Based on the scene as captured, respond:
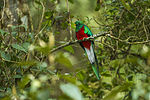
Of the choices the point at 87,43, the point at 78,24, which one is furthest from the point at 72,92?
the point at 87,43

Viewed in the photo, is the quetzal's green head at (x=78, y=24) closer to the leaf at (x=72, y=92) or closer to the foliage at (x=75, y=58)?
the foliage at (x=75, y=58)

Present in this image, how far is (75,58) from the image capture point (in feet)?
2.78

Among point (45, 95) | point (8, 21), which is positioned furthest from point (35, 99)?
point (8, 21)

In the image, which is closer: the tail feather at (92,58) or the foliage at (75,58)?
the foliage at (75,58)

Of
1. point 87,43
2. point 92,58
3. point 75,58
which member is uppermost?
point 75,58

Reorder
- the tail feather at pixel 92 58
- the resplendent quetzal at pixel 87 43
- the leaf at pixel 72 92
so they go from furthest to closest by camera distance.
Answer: the resplendent quetzal at pixel 87 43 → the tail feather at pixel 92 58 → the leaf at pixel 72 92

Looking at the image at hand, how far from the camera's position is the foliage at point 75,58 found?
1.39 feet

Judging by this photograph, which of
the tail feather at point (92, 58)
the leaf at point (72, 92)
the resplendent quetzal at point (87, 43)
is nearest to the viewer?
the leaf at point (72, 92)

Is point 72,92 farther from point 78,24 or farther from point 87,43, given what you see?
point 87,43

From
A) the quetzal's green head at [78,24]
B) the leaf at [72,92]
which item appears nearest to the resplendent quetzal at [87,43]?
the quetzal's green head at [78,24]

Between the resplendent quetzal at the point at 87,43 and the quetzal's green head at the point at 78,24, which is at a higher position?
the quetzal's green head at the point at 78,24

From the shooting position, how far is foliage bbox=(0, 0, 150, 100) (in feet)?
1.39

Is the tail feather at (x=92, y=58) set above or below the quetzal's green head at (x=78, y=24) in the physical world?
below

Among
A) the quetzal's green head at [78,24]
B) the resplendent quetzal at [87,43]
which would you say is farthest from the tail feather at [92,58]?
the quetzal's green head at [78,24]
